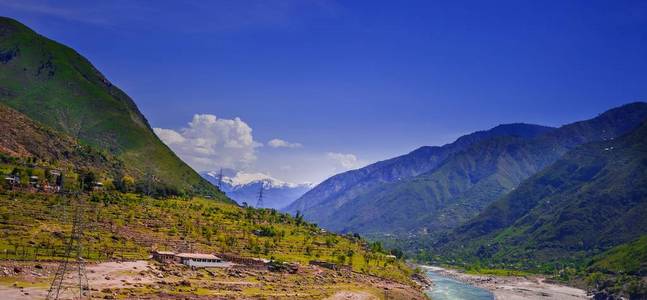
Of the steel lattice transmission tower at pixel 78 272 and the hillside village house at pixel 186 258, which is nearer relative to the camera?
the steel lattice transmission tower at pixel 78 272

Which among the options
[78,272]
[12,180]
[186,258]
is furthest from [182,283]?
[12,180]

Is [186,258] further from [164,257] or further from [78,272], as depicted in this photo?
[78,272]

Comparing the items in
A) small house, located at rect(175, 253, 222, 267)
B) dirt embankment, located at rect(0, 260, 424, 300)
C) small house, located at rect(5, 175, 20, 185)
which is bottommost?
dirt embankment, located at rect(0, 260, 424, 300)

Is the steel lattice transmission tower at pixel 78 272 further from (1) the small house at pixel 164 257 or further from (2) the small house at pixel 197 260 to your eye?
(2) the small house at pixel 197 260

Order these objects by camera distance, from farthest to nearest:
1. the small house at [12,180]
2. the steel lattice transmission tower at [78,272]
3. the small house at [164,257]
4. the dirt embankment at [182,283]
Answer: the small house at [12,180] < the small house at [164,257] < the dirt embankment at [182,283] < the steel lattice transmission tower at [78,272]

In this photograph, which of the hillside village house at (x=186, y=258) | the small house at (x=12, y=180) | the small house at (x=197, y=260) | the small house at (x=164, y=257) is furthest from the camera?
A: the small house at (x=12, y=180)

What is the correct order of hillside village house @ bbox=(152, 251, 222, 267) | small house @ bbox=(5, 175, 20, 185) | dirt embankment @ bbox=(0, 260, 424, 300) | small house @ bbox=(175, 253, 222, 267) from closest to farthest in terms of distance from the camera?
Result: dirt embankment @ bbox=(0, 260, 424, 300) < hillside village house @ bbox=(152, 251, 222, 267) < small house @ bbox=(175, 253, 222, 267) < small house @ bbox=(5, 175, 20, 185)

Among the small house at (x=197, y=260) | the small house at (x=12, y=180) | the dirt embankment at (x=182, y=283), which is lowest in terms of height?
the dirt embankment at (x=182, y=283)

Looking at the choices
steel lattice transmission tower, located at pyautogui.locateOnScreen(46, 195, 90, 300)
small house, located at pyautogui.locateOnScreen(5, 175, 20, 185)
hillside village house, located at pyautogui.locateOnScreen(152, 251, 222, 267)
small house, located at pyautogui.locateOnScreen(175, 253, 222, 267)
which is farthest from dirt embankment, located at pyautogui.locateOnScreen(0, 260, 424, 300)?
small house, located at pyautogui.locateOnScreen(5, 175, 20, 185)

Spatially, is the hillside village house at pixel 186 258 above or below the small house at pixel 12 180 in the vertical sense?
below

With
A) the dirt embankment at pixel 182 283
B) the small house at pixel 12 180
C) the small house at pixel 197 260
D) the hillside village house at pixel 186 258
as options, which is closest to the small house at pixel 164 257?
the hillside village house at pixel 186 258

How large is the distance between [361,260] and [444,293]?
99.6 feet

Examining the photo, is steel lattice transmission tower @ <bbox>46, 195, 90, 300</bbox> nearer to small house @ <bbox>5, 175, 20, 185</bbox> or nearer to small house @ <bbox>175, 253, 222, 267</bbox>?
small house @ <bbox>175, 253, 222, 267</bbox>

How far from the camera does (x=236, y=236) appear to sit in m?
160
